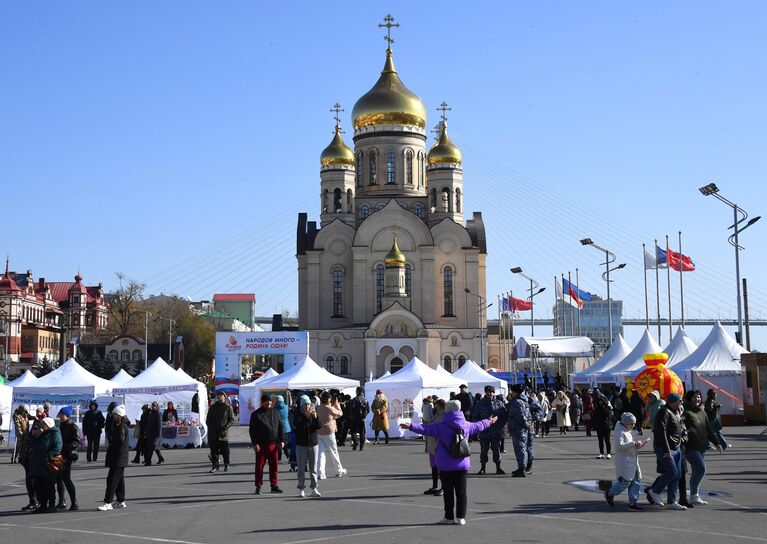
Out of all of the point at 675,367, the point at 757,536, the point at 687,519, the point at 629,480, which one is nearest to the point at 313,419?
the point at 629,480

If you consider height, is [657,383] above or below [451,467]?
above

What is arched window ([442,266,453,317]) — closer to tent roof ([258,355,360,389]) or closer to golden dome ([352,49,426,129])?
golden dome ([352,49,426,129])

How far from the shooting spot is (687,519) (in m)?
12.9

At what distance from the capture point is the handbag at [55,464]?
48.1ft

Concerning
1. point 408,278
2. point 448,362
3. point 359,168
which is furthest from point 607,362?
point 359,168

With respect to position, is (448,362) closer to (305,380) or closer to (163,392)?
(305,380)

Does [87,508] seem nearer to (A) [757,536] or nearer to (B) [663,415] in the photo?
(B) [663,415]

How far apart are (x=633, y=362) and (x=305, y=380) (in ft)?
48.3

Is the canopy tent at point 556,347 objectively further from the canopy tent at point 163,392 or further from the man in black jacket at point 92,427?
the man in black jacket at point 92,427

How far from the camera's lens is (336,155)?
78.8 m

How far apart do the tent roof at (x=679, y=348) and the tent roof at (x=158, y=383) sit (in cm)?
1825

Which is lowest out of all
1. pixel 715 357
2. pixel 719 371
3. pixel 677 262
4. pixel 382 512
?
pixel 382 512

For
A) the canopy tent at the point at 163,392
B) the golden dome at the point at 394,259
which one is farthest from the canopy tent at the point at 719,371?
the golden dome at the point at 394,259

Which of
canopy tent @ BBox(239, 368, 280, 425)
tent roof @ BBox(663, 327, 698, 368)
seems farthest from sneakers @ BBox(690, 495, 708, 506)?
tent roof @ BBox(663, 327, 698, 368)
